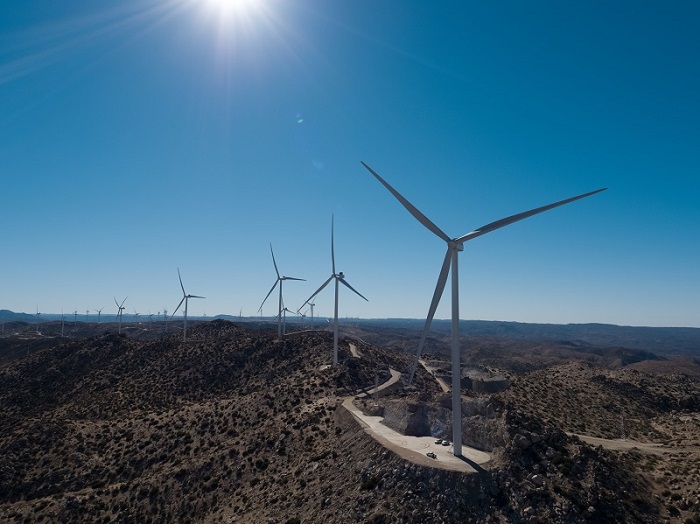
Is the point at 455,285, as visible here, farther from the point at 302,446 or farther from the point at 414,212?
the point at 302,446

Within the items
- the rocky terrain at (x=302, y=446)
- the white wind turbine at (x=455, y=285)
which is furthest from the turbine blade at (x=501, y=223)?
the rocky terrain at (x=302, y=446)

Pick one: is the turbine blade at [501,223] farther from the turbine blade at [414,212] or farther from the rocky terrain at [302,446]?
the rocky terrain at [302,446]

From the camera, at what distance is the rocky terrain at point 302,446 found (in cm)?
3534

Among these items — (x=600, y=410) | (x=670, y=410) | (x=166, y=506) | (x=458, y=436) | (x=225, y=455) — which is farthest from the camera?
(x=670, y=410)

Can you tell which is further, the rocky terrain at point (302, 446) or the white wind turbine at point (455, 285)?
the white wind turbine at point (455, 285)

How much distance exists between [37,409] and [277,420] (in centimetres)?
6002

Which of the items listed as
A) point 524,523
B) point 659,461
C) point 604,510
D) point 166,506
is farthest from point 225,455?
point 659,461

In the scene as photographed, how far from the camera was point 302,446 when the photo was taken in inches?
2095

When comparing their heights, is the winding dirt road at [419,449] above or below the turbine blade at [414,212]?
below

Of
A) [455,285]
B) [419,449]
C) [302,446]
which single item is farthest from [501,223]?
[302,446]

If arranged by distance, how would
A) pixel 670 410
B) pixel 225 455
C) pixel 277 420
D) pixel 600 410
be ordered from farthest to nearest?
pixel 670 410, pixel 600 410, pixel 277 420, pixel 225 455

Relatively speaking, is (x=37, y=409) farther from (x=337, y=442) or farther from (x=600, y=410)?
(x=600, y=410)

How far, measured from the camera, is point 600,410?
268 feet

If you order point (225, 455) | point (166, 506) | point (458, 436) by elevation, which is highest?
point (458, 436)
